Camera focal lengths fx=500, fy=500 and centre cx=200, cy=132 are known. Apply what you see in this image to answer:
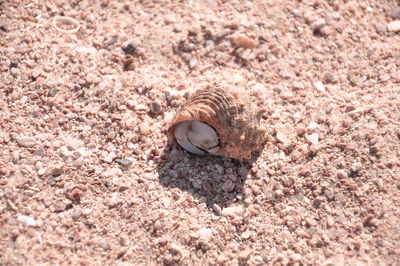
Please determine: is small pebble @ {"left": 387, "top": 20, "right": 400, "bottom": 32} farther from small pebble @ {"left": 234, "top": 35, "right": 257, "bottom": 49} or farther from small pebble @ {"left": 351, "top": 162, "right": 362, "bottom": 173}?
small pebble @ {"left": 351, "top": 162, "right": 362, "bottom": 173}

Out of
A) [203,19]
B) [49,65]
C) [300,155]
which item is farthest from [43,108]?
[300,155]

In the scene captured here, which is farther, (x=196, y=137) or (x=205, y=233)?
(x=196, y=137)

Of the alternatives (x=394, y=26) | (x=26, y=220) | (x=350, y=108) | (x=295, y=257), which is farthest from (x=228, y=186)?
(x=394, y=26)

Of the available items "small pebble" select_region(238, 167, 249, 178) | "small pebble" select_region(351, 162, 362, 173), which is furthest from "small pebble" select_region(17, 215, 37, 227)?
"small pebble" select_region(351, 162, 362, 173)

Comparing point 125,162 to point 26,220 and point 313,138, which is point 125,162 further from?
point 313,138

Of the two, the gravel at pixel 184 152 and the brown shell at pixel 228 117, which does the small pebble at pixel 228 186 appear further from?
the brown shell at pixel 228 117
